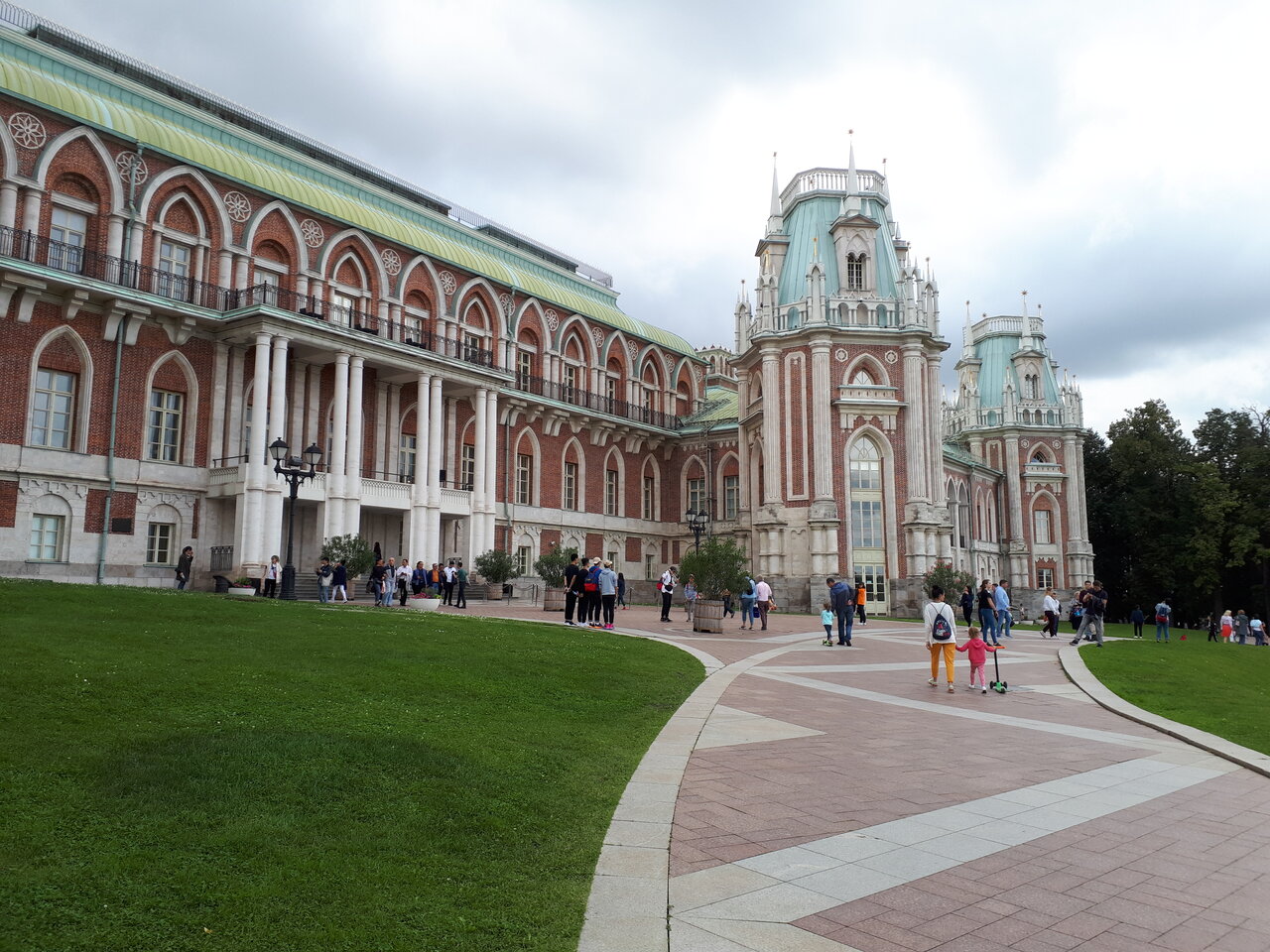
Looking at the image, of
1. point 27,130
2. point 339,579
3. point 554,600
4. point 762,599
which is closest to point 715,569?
point 762,599

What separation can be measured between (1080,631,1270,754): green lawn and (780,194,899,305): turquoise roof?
23525mm

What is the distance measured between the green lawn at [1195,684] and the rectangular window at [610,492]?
86.6 feet

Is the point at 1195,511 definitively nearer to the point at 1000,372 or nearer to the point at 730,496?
the point at 1000,372

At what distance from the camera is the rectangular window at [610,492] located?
152 feet

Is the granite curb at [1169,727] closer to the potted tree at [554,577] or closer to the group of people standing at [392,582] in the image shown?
the potted tree at [554,577]

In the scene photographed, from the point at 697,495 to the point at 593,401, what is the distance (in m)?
8.73

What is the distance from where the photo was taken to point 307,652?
11203 millimetres

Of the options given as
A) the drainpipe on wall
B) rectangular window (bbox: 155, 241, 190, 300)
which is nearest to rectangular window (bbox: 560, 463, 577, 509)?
rectangular window (bbox: 155, 241, 190, 300)

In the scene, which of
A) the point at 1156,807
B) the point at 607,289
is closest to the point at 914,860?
the point at 1156,807

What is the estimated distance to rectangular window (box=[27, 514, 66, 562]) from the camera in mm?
25523

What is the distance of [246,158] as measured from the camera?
32.9m

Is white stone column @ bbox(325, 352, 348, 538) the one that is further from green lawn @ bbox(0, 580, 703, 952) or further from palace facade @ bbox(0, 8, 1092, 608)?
green lawn @ bbox(0, 580, 703, 952)

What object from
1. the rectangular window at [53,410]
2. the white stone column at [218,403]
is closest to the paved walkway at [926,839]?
the rectangular window at [53,410]

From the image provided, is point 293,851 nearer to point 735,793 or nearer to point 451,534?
point 735,793
